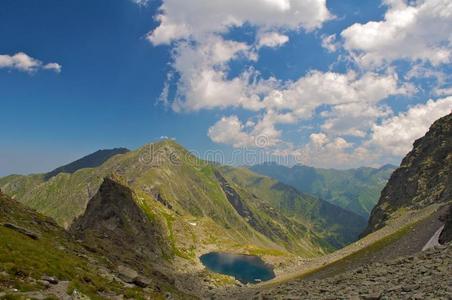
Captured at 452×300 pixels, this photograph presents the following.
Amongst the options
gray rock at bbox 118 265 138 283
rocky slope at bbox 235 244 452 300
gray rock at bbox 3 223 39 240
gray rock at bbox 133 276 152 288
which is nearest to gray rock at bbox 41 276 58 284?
gray rock at bbox 3 223 39 240

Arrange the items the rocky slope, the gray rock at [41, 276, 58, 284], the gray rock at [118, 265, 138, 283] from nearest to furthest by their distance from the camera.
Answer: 1. the rocky slope
2. the gray rock at [41, 276, 58, 284]
3. the gray rock at [118, 265, 138, 283]

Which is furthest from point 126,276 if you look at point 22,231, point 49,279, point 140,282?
point 49,279

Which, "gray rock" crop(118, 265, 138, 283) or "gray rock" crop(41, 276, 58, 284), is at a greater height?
"gray rock" crop(41, 276, 58, 284)

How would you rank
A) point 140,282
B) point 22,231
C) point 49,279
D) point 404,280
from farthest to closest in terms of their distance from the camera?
point 140,282 → point 22,231 → point 404,280 → point 49,279

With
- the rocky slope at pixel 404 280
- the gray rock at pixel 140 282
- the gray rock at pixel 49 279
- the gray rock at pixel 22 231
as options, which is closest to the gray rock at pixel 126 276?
the gray rock at pixel 140 282

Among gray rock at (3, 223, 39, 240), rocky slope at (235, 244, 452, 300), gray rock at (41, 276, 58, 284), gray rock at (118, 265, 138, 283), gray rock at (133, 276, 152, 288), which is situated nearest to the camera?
rocky slope at (235, 244, 452, 300)

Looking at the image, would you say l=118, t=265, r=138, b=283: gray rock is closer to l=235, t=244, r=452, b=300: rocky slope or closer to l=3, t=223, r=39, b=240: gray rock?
l=3, t=223, r=39, b=240: gray rock

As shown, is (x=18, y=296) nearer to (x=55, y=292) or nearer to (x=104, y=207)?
(x=55, y=292)

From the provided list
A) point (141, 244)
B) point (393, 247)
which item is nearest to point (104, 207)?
point (141, 244)

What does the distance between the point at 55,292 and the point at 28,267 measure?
175 inches

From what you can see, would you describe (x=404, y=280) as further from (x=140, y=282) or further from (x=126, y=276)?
(x=126, y=276)

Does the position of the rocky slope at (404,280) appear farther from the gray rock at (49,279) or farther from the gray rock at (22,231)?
the gray rock at (22,231)

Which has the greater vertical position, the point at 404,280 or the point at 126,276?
the point at 404,280

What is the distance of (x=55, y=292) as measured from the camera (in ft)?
99.0
